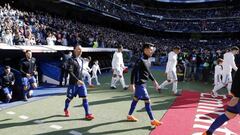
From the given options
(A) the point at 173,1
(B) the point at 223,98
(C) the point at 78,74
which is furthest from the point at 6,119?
(A) the point at 173,1

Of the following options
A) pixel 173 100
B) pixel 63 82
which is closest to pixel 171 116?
pixel 173 100

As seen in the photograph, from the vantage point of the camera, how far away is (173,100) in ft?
33.4

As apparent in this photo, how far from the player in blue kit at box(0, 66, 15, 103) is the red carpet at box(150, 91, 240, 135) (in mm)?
5286

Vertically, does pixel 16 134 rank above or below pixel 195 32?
below

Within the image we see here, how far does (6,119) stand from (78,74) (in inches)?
85.8

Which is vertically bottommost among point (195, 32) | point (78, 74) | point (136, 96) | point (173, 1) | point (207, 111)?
point (207, 111)

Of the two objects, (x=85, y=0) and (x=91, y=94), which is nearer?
(x=91, y=94)

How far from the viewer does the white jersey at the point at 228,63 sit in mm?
10453

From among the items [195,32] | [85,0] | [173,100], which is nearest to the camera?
[173,100]

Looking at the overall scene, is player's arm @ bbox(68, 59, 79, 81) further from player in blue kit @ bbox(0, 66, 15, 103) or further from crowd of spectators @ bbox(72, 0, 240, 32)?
crowd of spectators @ bbox(72, 0, 240, 32)

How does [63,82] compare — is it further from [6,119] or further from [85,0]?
[85,0]

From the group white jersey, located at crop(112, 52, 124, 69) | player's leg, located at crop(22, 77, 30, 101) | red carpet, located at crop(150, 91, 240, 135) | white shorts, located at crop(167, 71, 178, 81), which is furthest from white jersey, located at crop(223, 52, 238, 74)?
player's leg, located at crop(22, 77, 30, 101)

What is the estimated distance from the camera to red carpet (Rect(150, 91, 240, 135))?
21.0 feet

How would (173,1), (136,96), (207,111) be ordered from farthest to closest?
(173,1) → (207,111) → (136,96)
